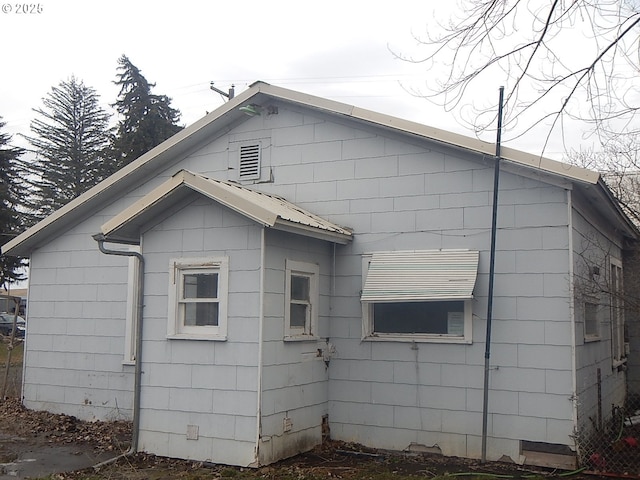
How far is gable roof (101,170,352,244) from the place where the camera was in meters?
8.17

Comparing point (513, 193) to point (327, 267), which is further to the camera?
point (327, 267)

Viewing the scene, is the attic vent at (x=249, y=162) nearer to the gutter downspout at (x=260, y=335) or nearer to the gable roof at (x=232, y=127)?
the gable roof at (x=232, y=127)

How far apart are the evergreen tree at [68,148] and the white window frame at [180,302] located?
30381mm

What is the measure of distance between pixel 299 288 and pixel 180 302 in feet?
5.17

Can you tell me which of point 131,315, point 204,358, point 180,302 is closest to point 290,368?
point 204,358

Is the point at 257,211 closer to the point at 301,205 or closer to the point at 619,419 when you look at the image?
the point at 301,205

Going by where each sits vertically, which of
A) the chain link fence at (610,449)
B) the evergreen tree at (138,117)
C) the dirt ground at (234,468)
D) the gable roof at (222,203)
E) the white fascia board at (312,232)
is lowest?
the dirt ground at (234,468)

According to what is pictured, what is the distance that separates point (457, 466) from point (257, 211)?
3930mm

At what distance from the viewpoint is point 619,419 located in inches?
428

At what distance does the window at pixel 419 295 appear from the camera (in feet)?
29.1

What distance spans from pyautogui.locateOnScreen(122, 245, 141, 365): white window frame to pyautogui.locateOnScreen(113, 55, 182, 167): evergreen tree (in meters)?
21.4

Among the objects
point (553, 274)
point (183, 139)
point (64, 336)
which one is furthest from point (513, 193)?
point (64, 336)

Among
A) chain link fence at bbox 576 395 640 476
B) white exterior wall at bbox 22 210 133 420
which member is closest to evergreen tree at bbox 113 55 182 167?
white exterior wall at bbox 22 210 133 420

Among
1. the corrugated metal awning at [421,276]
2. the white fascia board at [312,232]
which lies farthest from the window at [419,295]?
the white fascia board at [312,232]
